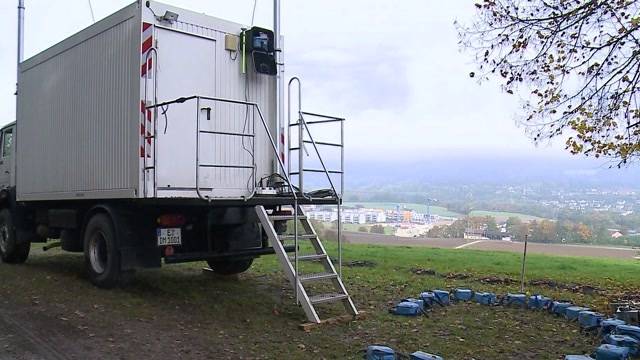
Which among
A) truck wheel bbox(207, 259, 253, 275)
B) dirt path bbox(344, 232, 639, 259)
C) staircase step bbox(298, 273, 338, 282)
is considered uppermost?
staircase step bbox(298, 273, 338, 282)

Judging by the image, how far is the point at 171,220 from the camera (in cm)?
818

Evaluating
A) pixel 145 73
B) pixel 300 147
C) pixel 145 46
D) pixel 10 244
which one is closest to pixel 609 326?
pixel 300 147

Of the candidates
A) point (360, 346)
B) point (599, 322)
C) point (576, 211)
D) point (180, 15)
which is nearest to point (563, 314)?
point (599, 322)

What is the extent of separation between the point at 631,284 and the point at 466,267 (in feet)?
10.7

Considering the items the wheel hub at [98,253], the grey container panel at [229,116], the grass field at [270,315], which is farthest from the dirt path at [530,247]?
the wheel hub at [98,253]

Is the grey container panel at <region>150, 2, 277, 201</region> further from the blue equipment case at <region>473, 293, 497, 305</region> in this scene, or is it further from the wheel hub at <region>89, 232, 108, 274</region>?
the blue equipment case at <region>473, 293, 497, 305</region>

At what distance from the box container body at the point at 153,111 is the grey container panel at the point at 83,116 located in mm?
16

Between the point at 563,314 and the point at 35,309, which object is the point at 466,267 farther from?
the point at 35,309

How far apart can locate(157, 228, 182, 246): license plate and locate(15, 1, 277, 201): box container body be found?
2.06ft

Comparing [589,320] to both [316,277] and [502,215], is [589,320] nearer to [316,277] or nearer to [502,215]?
[316,277]

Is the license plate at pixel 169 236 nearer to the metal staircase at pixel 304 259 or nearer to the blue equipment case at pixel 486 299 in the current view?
the metal staircase at pixel 304 259

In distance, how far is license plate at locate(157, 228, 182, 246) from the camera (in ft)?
26.5

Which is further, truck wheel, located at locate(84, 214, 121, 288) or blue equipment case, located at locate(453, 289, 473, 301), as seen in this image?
blue equipment case, located at locate(453, 289, 473, 301)

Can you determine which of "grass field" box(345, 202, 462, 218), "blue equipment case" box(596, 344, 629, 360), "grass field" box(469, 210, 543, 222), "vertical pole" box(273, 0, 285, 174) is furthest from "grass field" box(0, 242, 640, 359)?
"grass field" box(345, 202, 462, 218)
